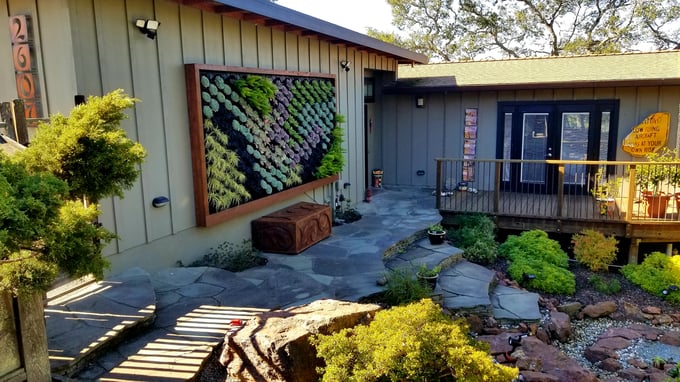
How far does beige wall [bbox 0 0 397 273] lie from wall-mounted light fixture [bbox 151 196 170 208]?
0.05 m

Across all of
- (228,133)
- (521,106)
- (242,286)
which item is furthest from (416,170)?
(242,286)

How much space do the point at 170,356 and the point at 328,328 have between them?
1.10 metres

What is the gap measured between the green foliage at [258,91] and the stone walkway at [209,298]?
6.18 feet

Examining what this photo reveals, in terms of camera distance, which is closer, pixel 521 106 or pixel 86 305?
pixel 86 305

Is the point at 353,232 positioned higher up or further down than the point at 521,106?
further down

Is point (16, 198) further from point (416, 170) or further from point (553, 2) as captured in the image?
point (553, 2)

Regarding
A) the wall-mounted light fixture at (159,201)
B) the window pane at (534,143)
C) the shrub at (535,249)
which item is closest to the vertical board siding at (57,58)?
the wall-mounted light fixture at (159,201)

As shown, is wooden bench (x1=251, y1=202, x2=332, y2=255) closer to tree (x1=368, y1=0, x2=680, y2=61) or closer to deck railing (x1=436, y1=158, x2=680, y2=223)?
deck railing (x1=436, y1=158, x2=680, y2=223)

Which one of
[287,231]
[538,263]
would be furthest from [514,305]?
[287,231]

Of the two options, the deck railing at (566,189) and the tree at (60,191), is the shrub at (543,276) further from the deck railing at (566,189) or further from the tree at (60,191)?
the tree at (60,191)

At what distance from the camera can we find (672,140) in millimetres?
9633

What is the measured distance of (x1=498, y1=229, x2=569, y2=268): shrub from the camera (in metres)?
7.55

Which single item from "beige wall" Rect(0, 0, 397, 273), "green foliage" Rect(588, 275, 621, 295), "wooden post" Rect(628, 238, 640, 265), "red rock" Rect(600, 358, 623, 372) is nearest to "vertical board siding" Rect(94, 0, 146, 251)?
"beige wall" Rect(0, 0, 397, 273)

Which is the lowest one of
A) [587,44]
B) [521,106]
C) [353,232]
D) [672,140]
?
[353,232]
